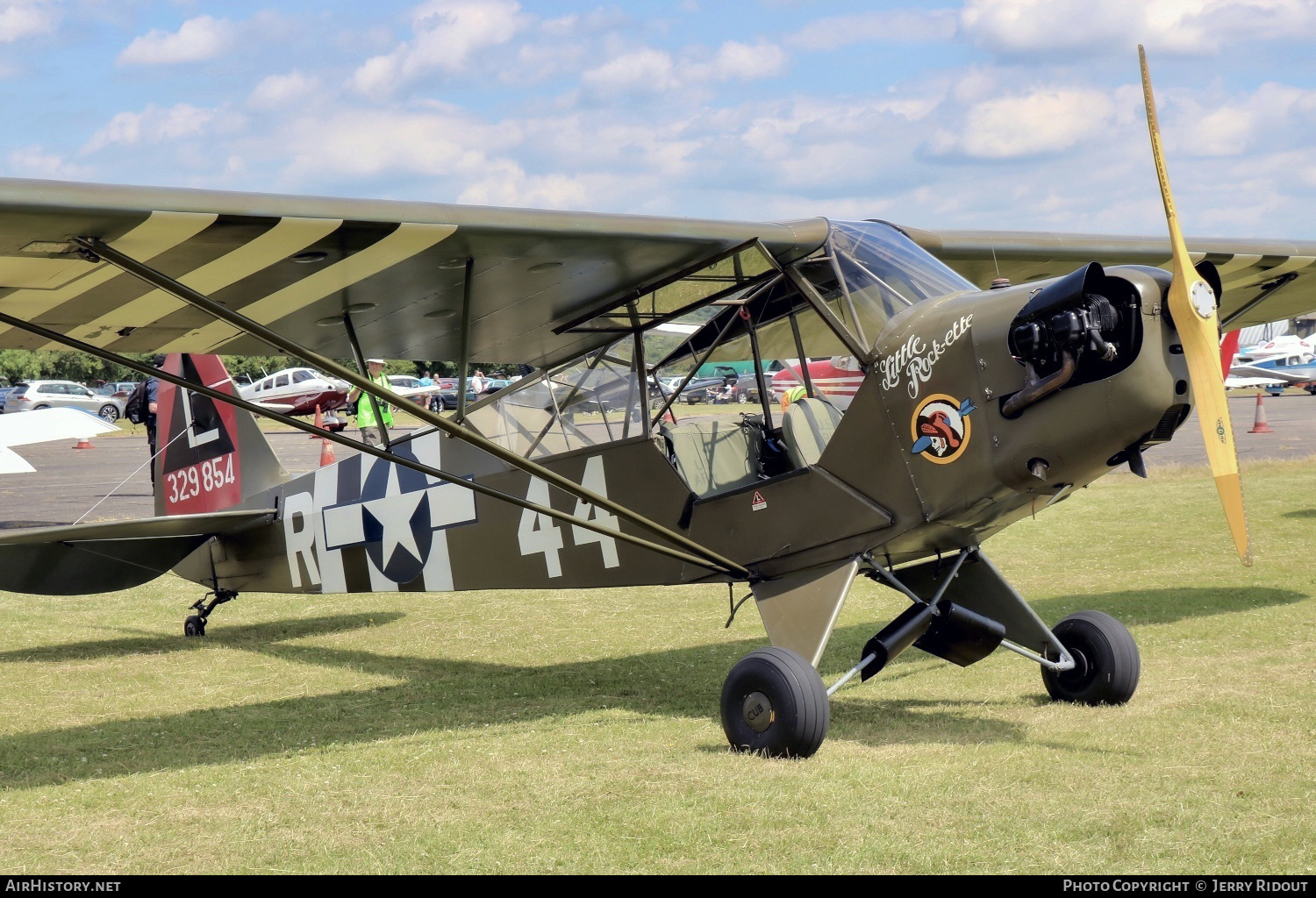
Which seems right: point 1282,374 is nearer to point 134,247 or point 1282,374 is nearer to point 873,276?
point 873,276

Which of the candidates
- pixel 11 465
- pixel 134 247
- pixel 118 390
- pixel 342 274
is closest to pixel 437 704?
pixel 342 274

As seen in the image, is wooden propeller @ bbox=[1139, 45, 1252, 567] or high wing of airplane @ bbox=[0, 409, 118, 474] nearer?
wooden propeller @ bbox=[1139, 45, 1252, 567]

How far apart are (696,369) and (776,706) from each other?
2145 millimetres

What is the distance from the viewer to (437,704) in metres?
7.23

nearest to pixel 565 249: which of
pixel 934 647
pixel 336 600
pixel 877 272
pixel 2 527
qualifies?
pixel 877 272

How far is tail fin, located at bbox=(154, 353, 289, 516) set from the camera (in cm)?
972

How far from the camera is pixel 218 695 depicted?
7566 mm

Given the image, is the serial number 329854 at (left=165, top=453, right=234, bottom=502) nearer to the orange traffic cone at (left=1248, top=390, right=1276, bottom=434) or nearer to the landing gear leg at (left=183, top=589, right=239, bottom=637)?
the landing gear leg at (left=183, top=589, right=239, bottom=637)

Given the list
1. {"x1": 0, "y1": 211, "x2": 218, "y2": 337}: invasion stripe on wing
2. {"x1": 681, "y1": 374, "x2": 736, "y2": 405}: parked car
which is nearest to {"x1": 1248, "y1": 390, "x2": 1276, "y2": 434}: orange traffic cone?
{"x1": 681, "y1": 374, "x2": 736, "y2": 405}: parked car

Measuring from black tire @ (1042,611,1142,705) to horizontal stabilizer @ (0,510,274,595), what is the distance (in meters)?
5.93

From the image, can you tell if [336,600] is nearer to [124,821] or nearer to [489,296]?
[489,296]

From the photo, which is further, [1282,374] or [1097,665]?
[1282,374]

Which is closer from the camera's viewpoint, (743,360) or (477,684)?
(743,360)
